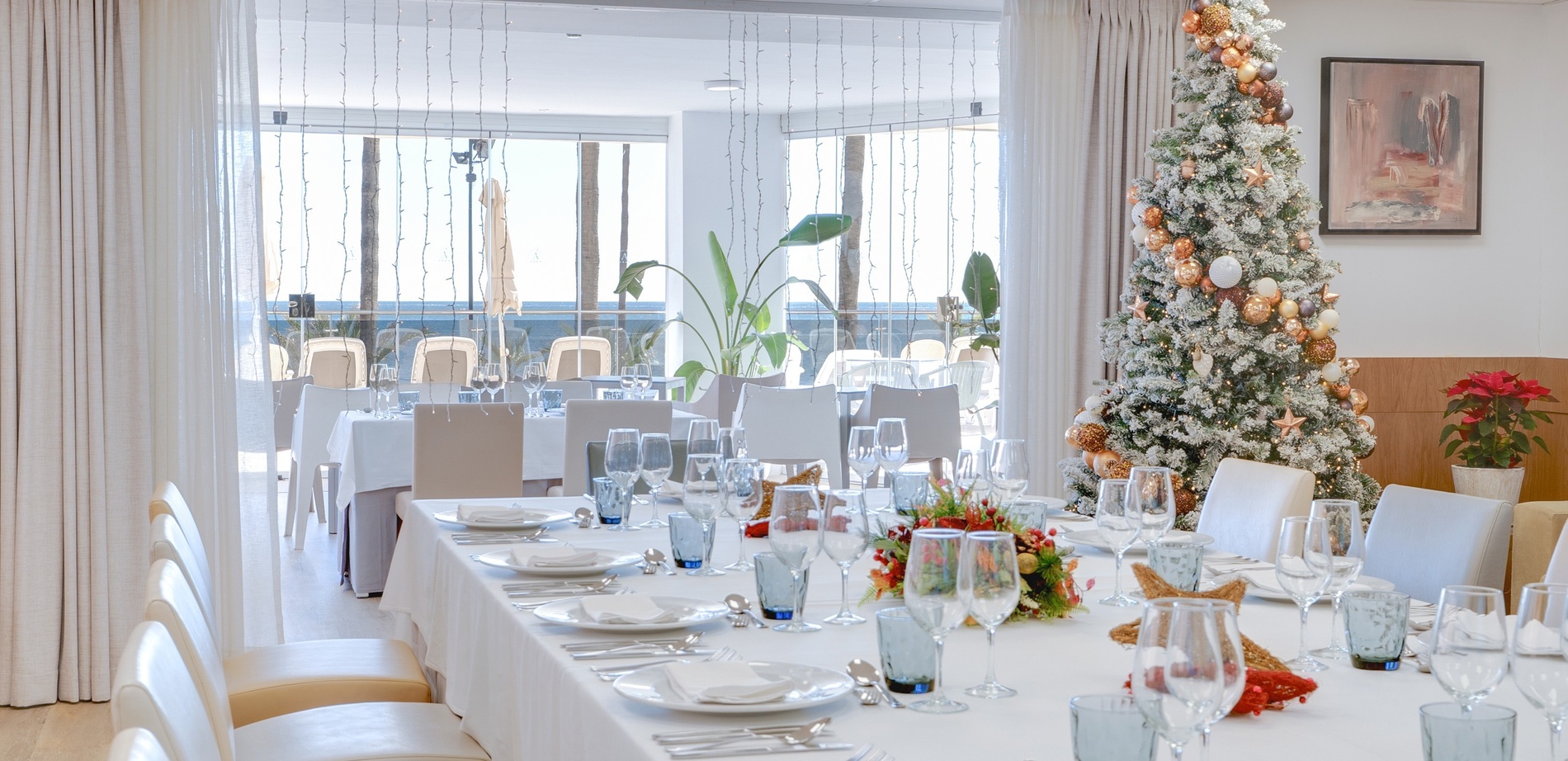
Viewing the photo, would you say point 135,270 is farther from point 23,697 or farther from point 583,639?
point 583,639

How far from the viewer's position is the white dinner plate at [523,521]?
9.75ft

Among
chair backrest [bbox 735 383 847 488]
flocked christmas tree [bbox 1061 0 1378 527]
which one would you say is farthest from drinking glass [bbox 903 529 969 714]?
chair backrest [bbox 735 383 847 488]

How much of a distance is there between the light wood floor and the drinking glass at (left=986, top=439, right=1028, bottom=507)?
2042 mm

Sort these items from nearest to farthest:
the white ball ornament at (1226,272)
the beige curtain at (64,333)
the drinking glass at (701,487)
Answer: the drinking glass at (701,487), the beige curtain at (64,333), the white ball ornament at (1226,272)

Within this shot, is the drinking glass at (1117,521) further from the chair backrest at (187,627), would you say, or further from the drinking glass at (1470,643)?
the chair backrest at (187,627)

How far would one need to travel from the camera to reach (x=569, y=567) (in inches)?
96.6

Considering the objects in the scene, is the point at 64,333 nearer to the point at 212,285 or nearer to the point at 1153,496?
the point at 212,285

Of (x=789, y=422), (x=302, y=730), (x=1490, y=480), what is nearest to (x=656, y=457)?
(x=302, y=730)

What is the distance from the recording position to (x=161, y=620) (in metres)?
1.73

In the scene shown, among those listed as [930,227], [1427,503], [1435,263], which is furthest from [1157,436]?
[930,227]

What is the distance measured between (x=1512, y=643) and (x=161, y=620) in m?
1.54

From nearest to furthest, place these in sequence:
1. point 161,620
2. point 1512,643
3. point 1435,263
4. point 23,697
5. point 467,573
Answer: point 1512,643 < point 161,620 < point 467,573 < point 23,697 < point 1435,263

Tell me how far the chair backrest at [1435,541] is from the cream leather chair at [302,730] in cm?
181

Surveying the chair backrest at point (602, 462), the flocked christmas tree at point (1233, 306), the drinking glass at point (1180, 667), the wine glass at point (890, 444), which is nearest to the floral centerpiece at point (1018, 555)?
the wine glass at point (890, 444)
